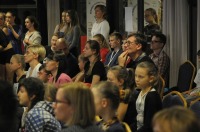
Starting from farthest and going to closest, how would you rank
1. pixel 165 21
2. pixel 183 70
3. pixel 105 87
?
pixel 165 21, pixel 183 70, pixel 105 87

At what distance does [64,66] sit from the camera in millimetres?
7746

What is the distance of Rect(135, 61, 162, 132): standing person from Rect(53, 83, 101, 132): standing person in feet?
4.49

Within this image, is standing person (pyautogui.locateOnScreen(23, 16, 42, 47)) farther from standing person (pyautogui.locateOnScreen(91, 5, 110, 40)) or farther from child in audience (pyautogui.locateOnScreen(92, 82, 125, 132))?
child in audience (pyautogui.locateOnScreen(92, 82, 125, 132))

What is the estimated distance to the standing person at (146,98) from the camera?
4855 mm

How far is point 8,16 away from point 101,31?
8.46ft

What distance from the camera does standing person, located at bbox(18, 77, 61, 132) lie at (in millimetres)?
4254

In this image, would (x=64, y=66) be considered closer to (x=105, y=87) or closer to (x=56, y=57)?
(x=56, y=57)

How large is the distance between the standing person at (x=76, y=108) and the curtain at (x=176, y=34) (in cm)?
551

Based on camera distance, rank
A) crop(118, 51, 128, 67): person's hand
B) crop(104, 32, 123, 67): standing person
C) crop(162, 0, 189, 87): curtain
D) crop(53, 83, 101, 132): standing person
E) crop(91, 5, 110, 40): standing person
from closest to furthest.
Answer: crop(53, 83, 101, 132): standing person
crop(118, 51, 128, 67): person's hand
crop(104, 32, 123, 67): standing person
crop(162, 0, 189, 87): curtain
crop(91, 5, 110, 40): standing person

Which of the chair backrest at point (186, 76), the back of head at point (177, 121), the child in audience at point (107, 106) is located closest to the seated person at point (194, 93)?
the chair backrest at point (186, 76)

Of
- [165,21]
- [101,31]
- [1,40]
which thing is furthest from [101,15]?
[1,40]

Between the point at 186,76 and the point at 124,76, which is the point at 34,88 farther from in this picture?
the point at 186,76

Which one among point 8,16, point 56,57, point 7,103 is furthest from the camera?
point 8,16

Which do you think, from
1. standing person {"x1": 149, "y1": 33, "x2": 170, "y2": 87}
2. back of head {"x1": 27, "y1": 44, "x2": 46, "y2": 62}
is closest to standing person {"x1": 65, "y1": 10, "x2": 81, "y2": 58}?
back of head {"x1": 27, "y1": 44, "x2": 46, "y2": 62}
